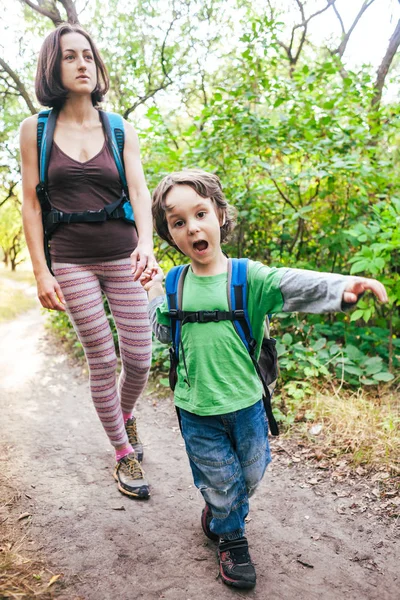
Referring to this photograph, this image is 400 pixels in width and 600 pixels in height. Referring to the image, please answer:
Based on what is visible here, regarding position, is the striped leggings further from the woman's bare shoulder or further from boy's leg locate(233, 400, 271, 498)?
boy's leg locate(233, 400, 271, 498)

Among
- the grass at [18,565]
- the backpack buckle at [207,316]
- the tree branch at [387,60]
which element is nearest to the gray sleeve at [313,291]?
the backpack buckle at [207,316]

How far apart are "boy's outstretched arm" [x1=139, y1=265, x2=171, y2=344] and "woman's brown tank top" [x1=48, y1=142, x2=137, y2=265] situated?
1.41 ft

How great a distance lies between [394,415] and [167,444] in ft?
5.38

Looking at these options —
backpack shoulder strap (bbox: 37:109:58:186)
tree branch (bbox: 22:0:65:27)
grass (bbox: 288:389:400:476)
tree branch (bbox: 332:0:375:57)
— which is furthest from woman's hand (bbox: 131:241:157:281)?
tree branch (bbox: 332:0:375:57)

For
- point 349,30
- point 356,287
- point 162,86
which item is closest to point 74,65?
point 356,287

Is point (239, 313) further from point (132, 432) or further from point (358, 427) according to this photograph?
point (358, 427)

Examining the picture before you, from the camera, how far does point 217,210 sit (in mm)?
1857

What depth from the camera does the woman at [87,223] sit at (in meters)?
2.15

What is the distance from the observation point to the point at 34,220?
219cm

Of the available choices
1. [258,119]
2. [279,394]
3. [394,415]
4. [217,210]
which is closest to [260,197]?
[258,119]

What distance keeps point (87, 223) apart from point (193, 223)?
74 cm

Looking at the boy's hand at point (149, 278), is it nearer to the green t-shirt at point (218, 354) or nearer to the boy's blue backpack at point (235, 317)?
the boy's blue backpack at point (235, 317)

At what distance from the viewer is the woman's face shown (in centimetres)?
216

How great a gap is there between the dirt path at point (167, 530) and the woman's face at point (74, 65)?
7.10 feet
